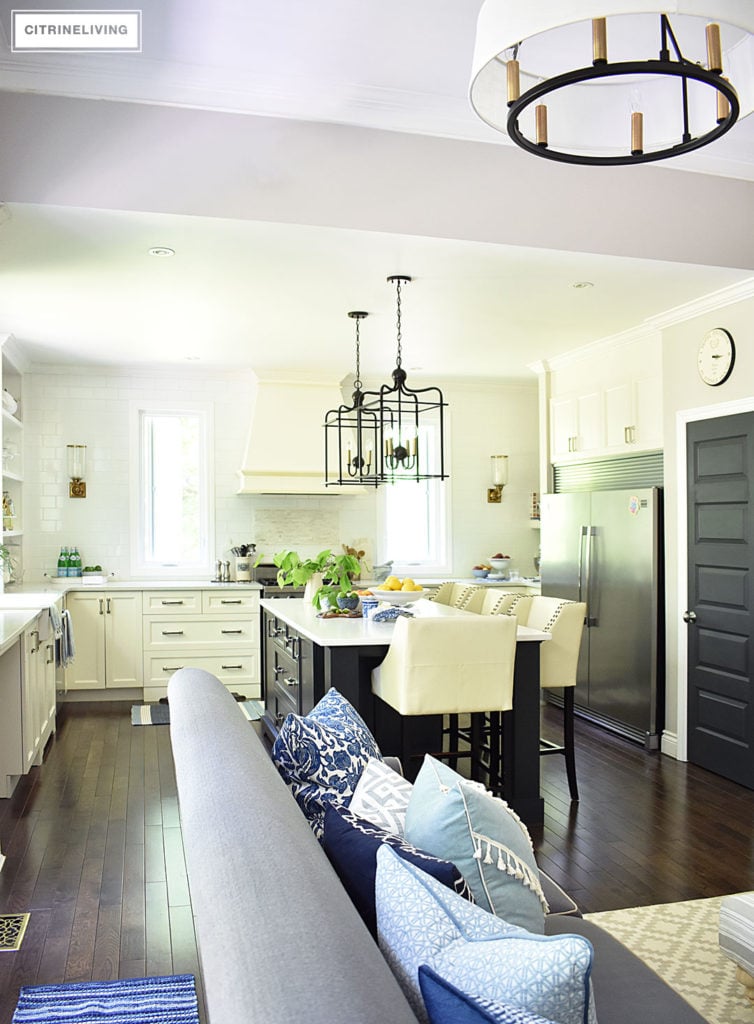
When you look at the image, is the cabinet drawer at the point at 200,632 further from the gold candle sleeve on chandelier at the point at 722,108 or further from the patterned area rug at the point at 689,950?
the gold candle sleeve on chandelier at the point at 722,108

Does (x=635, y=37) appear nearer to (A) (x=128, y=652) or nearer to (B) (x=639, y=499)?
(B) (x=639, y=499)

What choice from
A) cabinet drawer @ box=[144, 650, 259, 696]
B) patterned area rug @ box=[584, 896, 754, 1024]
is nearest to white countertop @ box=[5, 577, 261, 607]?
cabinet drawer @ box=[144, 650, 259, 696]

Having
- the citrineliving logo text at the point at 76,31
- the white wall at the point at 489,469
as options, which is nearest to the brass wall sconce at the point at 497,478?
the white wall at the point at 489,469

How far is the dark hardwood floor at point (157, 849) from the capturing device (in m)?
2.82

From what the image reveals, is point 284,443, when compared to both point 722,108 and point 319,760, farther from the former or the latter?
point 722,108

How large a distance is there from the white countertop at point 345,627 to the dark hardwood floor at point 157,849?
0.94m

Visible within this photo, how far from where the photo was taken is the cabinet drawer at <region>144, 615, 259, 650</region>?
668 centimetres

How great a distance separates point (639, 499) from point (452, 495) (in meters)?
2.77

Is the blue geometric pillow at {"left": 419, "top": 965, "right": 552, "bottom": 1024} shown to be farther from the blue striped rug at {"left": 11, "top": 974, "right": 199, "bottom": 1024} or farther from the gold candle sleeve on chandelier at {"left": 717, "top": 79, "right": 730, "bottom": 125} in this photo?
the gold candle sleeve on chandelier at {"left": 717, "top": 79, "right": 730, "bottom": 125}

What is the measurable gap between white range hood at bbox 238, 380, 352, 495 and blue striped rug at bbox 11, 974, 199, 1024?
4905 millimetres

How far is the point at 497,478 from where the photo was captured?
25.8 feet

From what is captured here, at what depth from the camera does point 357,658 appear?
395cm

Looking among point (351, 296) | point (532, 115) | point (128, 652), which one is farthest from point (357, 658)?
point (128, 652)

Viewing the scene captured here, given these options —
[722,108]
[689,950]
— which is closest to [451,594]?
[689,950]
